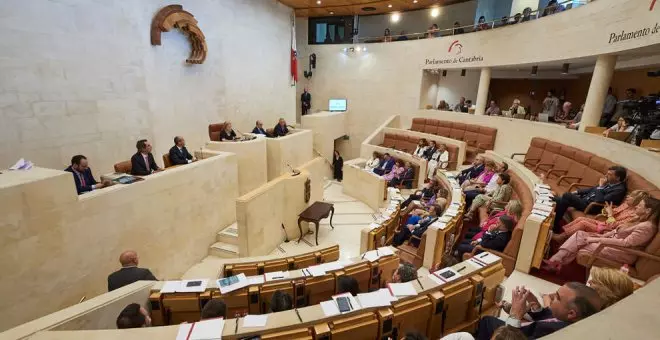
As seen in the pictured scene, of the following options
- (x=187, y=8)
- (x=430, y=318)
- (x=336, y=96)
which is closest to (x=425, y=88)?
(x=336, y=96)

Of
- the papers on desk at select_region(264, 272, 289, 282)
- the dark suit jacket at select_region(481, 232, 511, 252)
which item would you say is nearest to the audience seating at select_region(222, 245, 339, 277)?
the papers on desk at select_region(264, 272, 289, 282)

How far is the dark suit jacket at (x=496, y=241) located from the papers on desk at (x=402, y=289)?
5.36 feet

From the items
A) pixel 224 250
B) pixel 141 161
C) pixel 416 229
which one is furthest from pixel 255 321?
pixel 224 250

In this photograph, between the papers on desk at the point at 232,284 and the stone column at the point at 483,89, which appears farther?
the stone column at the point at 483,89

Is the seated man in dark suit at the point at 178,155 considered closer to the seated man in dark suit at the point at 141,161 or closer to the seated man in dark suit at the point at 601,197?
the seated man in dark suit at the point at 141,161

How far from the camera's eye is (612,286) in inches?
71.4

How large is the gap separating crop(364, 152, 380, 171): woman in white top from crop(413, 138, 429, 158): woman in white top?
1.10m

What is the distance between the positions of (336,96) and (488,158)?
26.0 ft

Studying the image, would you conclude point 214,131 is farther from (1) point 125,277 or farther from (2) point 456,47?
(2) point 456,47

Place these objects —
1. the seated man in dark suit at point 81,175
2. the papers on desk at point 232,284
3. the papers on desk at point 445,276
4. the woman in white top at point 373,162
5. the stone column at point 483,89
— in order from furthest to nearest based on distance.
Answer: the stone column at point 483,89, the woman in white top at point 373,162, the seated man in dark suit at point 81,175, the papers on desk at point 232,284, the papers on desk at point 445,276

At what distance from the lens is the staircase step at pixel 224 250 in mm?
5480

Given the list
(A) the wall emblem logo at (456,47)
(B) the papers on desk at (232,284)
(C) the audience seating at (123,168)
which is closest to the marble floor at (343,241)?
(B) the papers on desk at (232,284)

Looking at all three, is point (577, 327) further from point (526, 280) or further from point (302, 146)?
point (302, 146)

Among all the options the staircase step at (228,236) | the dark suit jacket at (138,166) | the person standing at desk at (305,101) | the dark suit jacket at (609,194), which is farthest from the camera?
the person standing at desk at (305,101)
